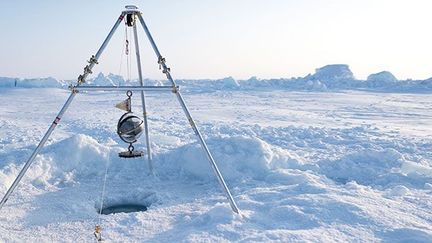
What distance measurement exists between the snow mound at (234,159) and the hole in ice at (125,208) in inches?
65.4

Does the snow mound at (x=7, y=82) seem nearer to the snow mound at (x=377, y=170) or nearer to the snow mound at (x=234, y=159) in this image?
the snow mound at (x=234, y=159)

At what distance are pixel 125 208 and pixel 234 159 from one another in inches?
107

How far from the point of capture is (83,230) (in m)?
5.44

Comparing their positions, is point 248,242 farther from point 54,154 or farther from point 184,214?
point 54,154

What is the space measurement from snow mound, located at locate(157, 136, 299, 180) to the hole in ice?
1662 mm

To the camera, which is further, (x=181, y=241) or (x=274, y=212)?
(x=274, y=212)

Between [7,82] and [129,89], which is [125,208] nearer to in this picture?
[129,89]

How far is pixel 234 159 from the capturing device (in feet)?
28.0

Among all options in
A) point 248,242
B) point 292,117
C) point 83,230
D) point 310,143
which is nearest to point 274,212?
point 248,242

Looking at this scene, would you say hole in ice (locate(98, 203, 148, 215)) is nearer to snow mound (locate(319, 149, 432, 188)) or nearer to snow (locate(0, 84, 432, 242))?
snow (locate(0, 84, 432, 242))

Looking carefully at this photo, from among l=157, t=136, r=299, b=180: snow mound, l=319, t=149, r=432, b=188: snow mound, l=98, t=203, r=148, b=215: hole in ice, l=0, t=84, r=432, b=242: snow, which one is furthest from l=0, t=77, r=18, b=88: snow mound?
l=319, t=149, r=432, b=188: snow mound

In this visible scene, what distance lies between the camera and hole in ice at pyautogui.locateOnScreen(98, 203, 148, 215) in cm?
672

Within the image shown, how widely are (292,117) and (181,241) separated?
18582 millimetres

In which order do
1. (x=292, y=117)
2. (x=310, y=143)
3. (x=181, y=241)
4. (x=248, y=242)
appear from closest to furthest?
(x=248, y=242) → (x=181, y=241) → (x=310, y=143) → (x=292, y=117)
